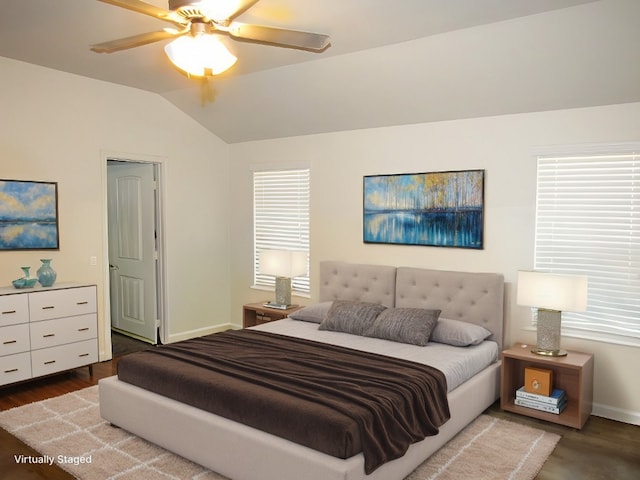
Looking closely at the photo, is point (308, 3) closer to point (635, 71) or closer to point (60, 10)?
point (60, 10)

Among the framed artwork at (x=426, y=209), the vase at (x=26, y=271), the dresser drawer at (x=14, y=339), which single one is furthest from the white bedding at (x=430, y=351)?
the vase at (x=26, y=271)

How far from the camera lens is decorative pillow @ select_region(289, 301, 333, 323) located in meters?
4.68

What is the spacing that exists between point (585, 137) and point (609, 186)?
16.3 inches

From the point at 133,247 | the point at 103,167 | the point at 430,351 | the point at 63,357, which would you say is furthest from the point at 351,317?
the point at 133,247

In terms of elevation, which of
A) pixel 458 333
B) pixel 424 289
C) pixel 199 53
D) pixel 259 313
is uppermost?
pixel 199 53

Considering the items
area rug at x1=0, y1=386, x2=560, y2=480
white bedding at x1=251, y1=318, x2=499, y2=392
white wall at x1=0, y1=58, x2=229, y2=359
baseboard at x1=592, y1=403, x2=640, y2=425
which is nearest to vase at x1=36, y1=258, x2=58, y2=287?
white wall at x1=0, y1=58, x2=229, y2=359

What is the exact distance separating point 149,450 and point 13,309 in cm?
188

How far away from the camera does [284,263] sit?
17.2 feet

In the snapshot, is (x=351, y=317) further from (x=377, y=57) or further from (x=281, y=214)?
(x=377, y=57)

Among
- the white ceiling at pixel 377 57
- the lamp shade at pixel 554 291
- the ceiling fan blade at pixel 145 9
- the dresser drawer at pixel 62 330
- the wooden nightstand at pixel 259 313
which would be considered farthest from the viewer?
the wooden nightstand at pixel 259 313

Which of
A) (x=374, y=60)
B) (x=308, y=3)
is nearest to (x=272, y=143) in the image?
(x=374, y=60)

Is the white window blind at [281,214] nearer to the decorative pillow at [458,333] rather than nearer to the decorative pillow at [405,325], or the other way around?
the decorative pillow at [405,325]

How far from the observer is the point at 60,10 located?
3.21m

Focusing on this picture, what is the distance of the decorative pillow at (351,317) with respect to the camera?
4265 millimetres
